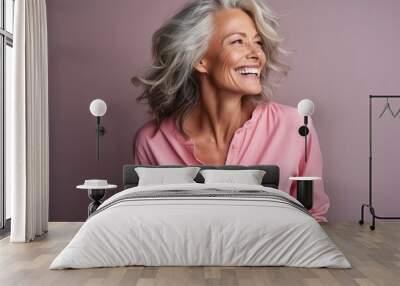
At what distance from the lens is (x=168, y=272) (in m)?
4.44

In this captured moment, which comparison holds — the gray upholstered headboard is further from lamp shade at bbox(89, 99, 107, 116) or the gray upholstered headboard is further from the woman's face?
the woman's face

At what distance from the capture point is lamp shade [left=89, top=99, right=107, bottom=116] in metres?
7.08

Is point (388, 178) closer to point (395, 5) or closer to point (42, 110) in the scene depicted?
point (395, 5)

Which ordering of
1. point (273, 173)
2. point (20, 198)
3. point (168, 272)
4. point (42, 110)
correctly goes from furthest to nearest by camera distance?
point (273, 173), point (42, 110), point (20, 198), point (168, 272)

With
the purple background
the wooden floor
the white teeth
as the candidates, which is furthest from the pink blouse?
the wooden floor

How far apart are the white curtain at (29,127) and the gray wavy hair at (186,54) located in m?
1.29

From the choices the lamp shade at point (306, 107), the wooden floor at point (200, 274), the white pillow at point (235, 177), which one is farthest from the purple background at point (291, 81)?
the wooden floor at point (200, 274)

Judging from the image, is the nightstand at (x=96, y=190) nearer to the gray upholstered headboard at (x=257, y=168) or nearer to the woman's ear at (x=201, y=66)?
the gray upholstered headboard at (x=257, y=168)

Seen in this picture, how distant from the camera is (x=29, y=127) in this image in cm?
610

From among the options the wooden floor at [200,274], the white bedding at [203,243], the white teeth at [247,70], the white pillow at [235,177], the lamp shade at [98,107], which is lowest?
the wooden floor at [200,274]

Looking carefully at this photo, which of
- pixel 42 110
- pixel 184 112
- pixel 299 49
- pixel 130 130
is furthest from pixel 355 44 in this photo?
pixel 42 110

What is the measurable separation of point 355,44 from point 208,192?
302 cm

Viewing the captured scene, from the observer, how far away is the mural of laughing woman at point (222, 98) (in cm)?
714

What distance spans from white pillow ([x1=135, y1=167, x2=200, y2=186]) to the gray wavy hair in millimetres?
642
